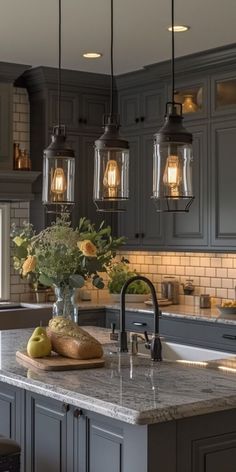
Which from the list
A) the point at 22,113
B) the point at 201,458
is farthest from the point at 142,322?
the point at 201,458

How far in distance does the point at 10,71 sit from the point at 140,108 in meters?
1.14

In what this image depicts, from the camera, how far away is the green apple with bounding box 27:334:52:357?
3.38 metres

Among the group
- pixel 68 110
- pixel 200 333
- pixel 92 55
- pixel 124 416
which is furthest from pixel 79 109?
pixel 124 416

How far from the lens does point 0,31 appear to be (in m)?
5.19

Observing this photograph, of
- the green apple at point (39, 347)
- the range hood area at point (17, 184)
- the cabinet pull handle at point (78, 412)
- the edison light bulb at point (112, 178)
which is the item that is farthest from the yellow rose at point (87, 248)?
the range hood area at point (17, 184)

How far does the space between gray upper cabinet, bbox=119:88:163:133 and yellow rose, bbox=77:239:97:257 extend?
271 cm

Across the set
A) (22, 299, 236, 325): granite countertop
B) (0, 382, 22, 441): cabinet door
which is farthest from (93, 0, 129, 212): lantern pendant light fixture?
(22, 299, 236, 325): granite countertop

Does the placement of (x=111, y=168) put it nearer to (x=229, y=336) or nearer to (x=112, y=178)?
(x=112, y=178)

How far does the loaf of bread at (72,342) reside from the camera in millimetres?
3338

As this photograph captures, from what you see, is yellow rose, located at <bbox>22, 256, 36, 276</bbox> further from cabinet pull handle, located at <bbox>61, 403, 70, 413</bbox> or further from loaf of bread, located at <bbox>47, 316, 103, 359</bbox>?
cabinet pull handle, located at <bbox>61, 403, 70, 413</bbox>

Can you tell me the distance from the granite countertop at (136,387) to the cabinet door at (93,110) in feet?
11.5

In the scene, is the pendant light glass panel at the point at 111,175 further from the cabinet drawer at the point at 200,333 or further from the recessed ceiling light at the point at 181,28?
the cabinet drawer at the point at 200,333

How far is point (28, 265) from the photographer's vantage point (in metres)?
3.93

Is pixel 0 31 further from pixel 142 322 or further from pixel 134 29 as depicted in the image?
pixel 142 322
